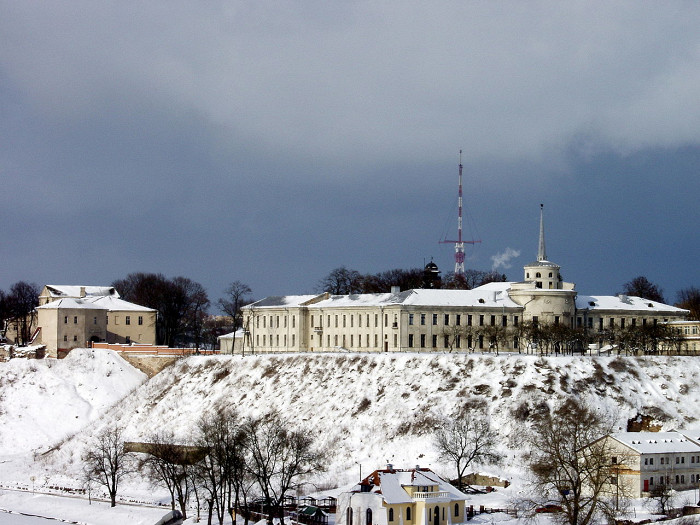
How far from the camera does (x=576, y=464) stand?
67562 mm

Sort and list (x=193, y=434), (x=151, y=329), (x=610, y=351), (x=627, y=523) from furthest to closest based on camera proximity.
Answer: (x=151, y=329), (x=610, y=351), (x=193, y=434), (x=627, y=523)

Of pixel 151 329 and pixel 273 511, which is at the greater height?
pixel 151 329

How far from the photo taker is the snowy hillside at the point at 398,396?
92125 millimetres

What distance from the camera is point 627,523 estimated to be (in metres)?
66.8

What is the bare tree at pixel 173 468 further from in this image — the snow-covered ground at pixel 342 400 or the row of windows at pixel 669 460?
the row of windows at pixel 669 460

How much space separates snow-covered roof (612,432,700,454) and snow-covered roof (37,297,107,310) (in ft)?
249

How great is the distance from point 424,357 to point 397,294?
1975 centimetres

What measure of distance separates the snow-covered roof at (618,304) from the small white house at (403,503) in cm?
5994

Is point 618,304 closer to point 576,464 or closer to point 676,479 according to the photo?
point 676,479

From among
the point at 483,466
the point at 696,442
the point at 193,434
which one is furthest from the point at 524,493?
the point at 193,434

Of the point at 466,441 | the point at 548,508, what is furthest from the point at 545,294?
the point at 548,508

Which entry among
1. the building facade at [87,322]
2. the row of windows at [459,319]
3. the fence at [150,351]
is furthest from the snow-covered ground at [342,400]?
the row of windows at [459,319]

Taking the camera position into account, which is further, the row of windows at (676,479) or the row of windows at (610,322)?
the row of windows at (610,322)

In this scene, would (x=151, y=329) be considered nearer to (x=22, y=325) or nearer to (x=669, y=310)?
(x=22, y=325)
